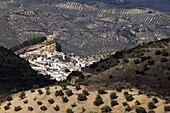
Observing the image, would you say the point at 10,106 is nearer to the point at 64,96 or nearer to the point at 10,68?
A: the point at 64,96

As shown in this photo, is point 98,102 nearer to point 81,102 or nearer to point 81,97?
point 81,102

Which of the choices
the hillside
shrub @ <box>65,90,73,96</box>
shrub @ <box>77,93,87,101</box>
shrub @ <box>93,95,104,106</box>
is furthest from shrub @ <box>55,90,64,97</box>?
shrub @ <box>93,95,104,106</box>

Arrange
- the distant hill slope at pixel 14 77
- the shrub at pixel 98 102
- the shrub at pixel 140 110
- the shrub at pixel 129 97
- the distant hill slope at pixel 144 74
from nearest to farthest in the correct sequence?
the shrub at pixel 140 110
the shrub at pixel 129 97
the shrub at pixel 98 102
the distant hill slope at pixel 144 74
the distant hill slope at pixel 14 77

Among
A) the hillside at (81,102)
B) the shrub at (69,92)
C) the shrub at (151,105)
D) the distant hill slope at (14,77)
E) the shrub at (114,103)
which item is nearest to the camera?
the shrub at (151,105)

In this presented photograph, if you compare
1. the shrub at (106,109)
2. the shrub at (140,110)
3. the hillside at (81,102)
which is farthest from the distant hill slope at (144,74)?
the shrub at (106,109)

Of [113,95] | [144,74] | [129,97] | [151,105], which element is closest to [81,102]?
[113,95]

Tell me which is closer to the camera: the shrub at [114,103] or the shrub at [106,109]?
the shrub at [106,109]

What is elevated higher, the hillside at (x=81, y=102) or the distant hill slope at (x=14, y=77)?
the hillside at (x=81, y=102)

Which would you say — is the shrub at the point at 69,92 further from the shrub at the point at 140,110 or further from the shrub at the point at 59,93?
the shrub at the point at 140,110

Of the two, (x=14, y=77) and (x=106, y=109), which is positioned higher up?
(x=106, y=109)

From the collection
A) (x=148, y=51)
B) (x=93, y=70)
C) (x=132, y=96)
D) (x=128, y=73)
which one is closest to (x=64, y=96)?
(x=132, y=96)

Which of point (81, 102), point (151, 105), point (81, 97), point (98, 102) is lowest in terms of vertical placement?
point (81, 102)
